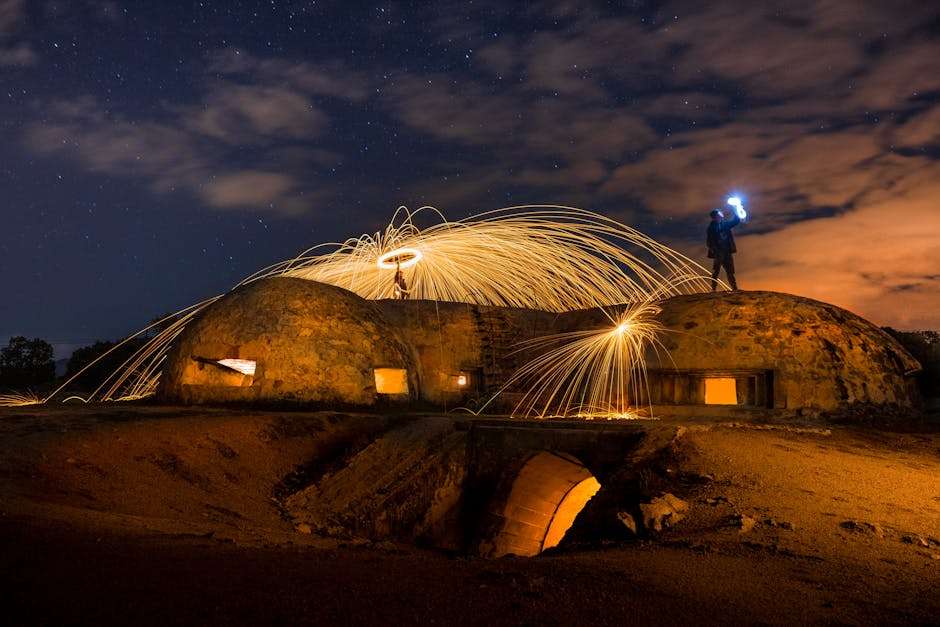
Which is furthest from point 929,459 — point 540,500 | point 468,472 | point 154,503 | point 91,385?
point 91,385

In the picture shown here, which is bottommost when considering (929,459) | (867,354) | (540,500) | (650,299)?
(540,500)

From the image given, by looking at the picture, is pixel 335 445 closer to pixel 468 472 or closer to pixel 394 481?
pixel 394 481

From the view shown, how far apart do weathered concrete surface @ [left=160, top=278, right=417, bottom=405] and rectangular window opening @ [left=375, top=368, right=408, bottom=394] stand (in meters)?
0.30

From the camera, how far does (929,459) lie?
9.91 meters

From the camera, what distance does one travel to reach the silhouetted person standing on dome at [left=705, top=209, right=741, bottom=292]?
601 inches

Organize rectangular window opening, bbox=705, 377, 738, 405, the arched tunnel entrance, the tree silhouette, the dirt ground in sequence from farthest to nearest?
1. the tree silhouette
2. rectangular window opening, bbox=705, 377, 738, 405
3. the arched tunnel entrance
4. the dirt ground

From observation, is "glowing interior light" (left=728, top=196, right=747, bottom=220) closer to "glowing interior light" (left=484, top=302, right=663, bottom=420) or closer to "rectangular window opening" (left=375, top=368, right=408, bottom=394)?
"glowing interior light" (left=484, top=302, right=663, bottom=420)

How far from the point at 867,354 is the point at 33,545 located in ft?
47.0

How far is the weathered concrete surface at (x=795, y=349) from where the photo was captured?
13.6 metres

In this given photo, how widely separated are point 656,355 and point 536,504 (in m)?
5.15

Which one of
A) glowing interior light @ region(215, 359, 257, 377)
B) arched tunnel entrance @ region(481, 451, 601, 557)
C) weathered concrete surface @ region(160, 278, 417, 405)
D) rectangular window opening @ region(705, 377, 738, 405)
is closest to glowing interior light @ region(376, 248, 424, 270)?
weathered concrete surface @ region(160, 278, 417, 405)

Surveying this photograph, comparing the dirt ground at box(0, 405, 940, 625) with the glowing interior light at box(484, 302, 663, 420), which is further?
the glowing interior light at box(484, 302, 663, 420)

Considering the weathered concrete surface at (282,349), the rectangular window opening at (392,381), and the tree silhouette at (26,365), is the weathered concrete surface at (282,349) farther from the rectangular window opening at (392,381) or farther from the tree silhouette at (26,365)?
the tree silhouette at (26,365)

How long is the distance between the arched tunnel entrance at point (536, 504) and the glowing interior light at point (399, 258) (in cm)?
812
